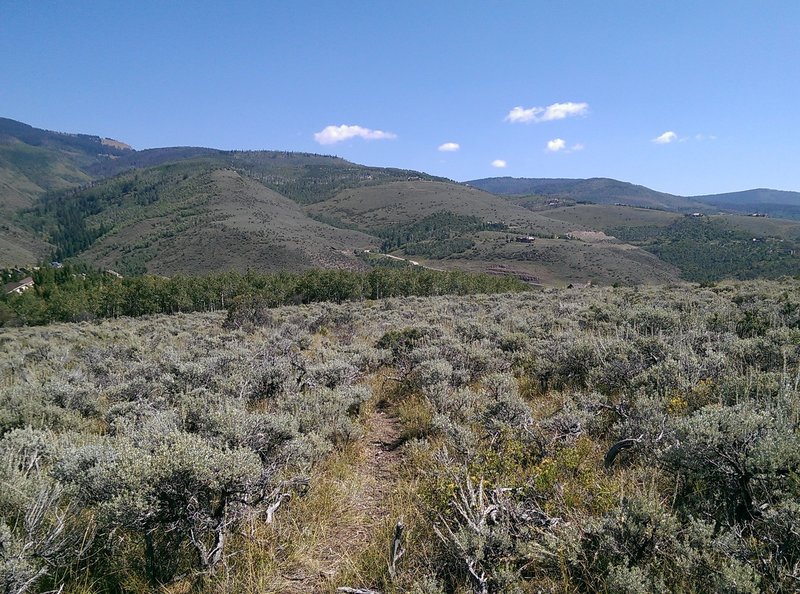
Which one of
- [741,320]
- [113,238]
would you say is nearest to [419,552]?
[741,320]

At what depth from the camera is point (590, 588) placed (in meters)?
2.83

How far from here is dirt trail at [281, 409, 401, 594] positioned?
339cm

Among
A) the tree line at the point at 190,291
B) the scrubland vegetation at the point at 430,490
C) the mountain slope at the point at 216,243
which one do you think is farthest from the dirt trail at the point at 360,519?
the mountain slope at the point at 216,243

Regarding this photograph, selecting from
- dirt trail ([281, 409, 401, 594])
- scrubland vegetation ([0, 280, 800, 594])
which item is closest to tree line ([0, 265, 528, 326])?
dirt trail ([281, 409, 401, 594])

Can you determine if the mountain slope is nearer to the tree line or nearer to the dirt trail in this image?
the tree line

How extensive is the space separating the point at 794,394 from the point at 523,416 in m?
2.87

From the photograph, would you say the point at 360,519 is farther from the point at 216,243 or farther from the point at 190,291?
the point at 216,243

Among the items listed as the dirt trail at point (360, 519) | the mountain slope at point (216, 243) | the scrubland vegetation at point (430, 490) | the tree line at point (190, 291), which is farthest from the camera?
the mountain slope at point (216, 243)

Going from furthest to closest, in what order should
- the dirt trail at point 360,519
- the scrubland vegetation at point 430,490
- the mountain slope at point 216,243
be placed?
the mountain slope at point 216,243 < the dirt trail at point 360,519 < the scrubland vegetation at point 430,490

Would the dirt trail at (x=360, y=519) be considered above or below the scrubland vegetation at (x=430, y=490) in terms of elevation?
below

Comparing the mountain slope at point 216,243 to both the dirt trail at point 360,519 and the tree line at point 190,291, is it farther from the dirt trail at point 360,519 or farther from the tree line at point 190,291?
the dirt trail at point 360,519

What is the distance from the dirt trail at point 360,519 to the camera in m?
3.39

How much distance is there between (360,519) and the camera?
13.8 feet

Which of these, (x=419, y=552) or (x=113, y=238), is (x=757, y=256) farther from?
(x=113, y=238)
